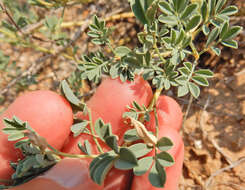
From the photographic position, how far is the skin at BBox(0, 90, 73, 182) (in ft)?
3.21

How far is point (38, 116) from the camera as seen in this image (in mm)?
984

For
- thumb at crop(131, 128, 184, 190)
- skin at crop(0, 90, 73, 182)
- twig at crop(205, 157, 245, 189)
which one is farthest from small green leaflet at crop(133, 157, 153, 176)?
twig at crop(205, 157, 245, 189)

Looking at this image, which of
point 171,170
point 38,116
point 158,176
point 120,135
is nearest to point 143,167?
point 158,176

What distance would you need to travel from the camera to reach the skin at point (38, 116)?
3.21ft

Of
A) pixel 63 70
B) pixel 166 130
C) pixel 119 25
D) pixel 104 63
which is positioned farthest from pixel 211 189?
pixel 63 70

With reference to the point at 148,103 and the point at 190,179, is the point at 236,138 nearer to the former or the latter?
the point at 190,179

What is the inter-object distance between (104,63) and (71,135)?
0.38m

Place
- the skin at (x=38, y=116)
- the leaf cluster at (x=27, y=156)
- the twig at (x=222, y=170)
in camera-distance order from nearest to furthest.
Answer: the leaf cluster at (x=27, y=156) < the skin at (x=38, y=116) < the twig at (x=222, y=170)

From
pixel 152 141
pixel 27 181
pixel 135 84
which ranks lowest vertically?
pixel 27 181

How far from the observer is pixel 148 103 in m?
1.02

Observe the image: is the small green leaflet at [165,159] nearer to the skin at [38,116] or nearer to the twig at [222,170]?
the skin at [38,116]

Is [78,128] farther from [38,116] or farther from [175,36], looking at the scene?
[175,36]

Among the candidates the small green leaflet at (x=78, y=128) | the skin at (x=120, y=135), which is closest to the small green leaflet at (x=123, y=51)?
the skin at (x=120, y=135)

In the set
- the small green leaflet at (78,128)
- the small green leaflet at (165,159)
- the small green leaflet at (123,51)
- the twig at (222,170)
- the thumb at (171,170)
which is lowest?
the twig at (222,170)
